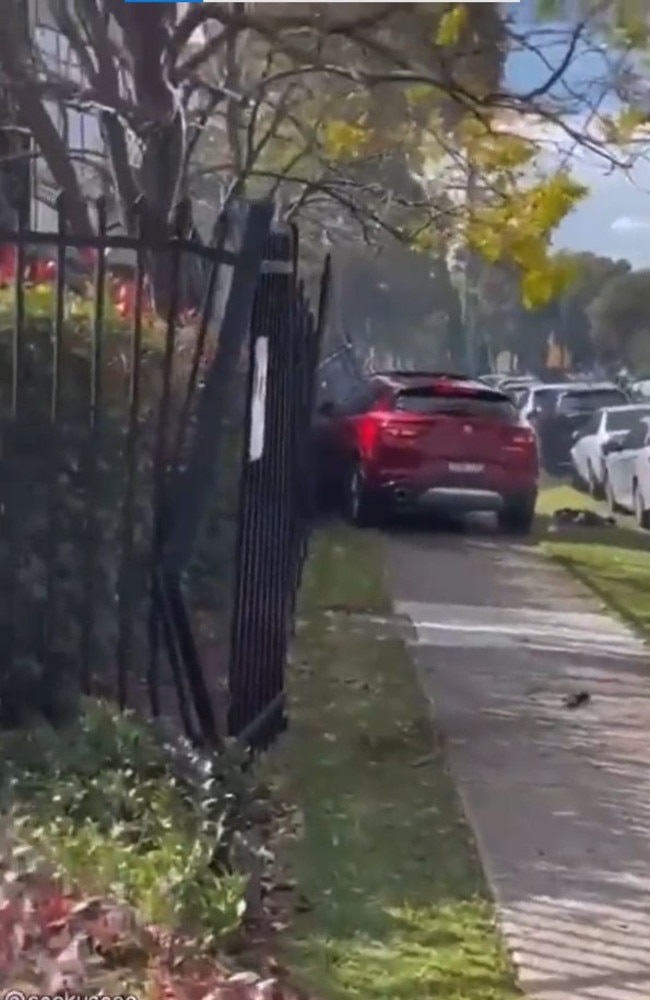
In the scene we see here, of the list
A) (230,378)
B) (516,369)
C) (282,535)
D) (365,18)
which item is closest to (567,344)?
(516,369)

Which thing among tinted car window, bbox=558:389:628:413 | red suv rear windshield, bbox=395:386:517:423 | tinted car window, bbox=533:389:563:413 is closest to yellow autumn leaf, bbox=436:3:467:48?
red suv rear windshield, bbox=395:386:517:423

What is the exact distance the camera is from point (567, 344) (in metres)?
16.2

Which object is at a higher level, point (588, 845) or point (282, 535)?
point (282, 535)

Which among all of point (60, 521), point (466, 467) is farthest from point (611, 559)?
point (60, 521)

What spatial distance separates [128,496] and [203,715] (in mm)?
725

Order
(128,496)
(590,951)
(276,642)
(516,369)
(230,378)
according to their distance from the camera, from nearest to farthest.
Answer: (590,951), (128,496), (230,378), (276,642), (516,369)

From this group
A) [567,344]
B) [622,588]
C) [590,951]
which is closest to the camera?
[590,951]

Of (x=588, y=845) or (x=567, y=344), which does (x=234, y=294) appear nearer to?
(x=588, y=845)

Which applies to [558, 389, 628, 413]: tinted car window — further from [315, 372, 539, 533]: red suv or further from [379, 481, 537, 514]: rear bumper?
[379, 481, 537, 514]: rear bumper

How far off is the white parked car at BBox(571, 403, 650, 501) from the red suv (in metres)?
4.27

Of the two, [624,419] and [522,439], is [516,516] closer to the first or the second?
[522,439]

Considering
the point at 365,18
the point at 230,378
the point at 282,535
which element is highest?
the point at 365,18

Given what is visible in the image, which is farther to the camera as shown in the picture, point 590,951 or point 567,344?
point 567,344

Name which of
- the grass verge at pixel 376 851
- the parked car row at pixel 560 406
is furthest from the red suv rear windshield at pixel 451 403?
the grass verge at pixel 376 851
